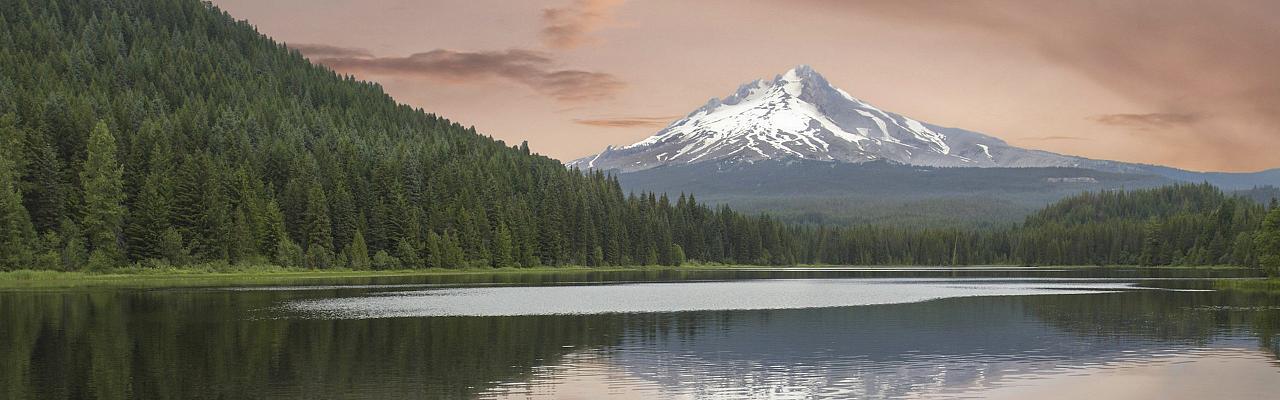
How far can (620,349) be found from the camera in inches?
2034

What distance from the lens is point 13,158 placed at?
126312mm

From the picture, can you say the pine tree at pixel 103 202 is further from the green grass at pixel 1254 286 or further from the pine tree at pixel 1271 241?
the pine tree at pixel 1271 241

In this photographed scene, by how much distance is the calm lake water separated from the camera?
3828 centimetres

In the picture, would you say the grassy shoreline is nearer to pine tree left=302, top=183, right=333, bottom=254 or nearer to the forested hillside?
the forested hillside

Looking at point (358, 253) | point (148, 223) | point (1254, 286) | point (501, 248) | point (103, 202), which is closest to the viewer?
point (1254, 286)

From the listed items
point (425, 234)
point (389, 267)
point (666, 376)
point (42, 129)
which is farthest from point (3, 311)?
point (425, 234)

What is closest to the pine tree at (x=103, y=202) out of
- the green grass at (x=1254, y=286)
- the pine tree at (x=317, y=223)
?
the pine tree at (x=317, y=223)

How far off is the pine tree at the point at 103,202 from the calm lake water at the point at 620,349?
123ft

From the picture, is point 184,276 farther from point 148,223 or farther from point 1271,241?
point 1271,241

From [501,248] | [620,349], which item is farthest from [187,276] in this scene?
[620,349]

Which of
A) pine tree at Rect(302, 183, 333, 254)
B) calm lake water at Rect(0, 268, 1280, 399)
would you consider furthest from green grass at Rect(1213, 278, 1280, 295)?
pine tree at Rect(302, 183, 333, 254)

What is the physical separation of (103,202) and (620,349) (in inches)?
3800

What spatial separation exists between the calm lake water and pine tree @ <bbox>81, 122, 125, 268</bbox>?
37350 millimetres

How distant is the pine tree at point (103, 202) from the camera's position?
415 feet
